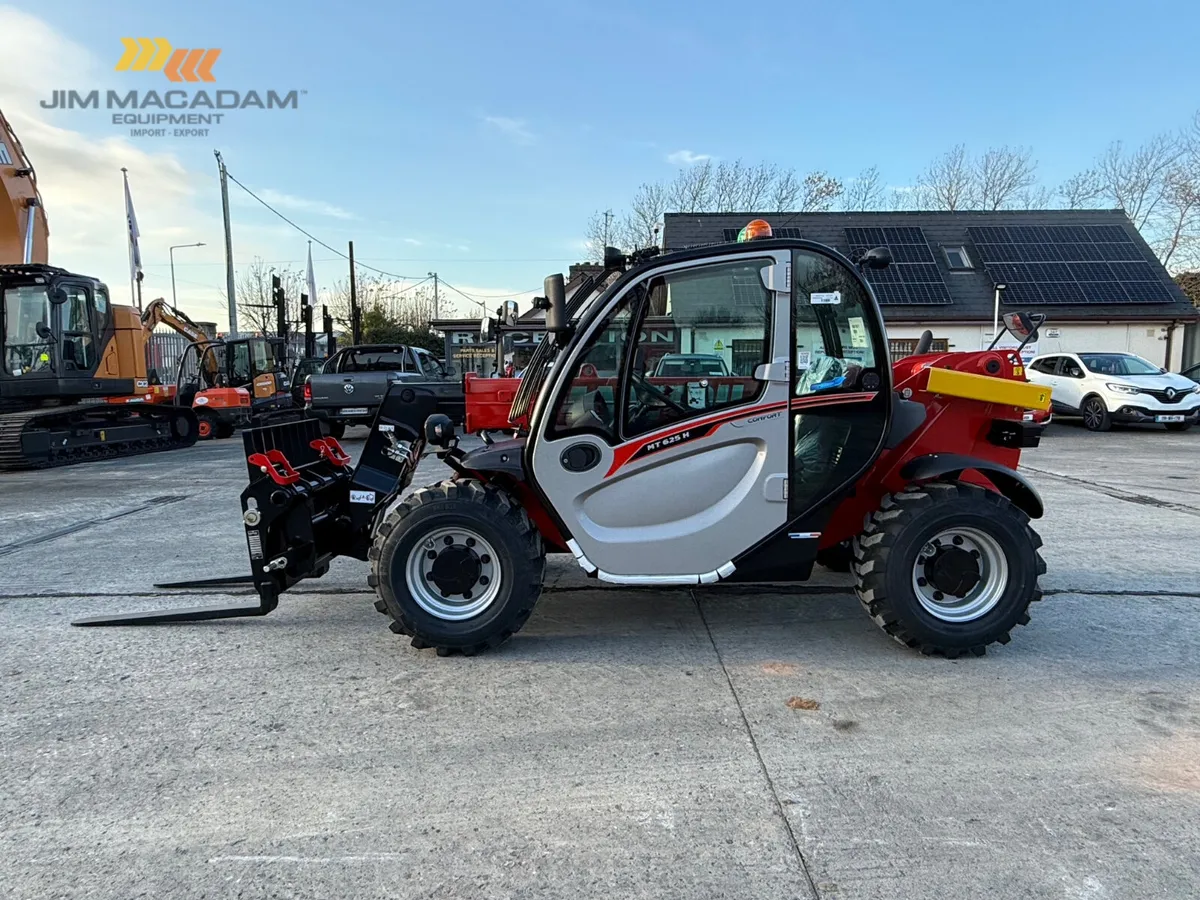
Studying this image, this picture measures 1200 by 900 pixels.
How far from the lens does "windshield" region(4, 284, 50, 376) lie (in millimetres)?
11727

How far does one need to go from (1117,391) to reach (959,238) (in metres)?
10.1

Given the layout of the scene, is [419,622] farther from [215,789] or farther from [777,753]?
[777,753]

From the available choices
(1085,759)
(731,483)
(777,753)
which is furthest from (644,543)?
(1085,759)

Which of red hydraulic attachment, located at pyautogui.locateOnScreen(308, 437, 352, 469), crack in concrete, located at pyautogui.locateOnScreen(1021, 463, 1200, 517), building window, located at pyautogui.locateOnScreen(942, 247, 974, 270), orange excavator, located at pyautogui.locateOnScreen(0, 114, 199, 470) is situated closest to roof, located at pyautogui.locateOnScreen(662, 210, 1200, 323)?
building window, located at pyautogui.locateOnScreen(942, 247, 974, 270)

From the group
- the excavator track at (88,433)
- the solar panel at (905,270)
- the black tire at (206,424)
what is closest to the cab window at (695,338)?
the excavator track at (88,433)

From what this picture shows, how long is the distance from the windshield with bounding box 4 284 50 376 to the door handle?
1181cm

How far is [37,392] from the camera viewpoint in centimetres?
1189

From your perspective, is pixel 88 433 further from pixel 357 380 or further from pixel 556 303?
pixel 556 303

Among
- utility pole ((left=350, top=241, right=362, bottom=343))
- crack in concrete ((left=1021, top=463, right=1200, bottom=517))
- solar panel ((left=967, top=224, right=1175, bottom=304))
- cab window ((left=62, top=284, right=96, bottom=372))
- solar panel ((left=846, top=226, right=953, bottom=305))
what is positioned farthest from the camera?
utility pole ((left=350, top=241, right=362, bottom=343))

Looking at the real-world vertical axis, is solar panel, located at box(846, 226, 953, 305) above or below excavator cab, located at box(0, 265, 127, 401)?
above

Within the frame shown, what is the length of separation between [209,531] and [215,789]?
5008 mm

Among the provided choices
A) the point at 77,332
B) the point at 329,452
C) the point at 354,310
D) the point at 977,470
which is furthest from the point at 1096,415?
the point at 354,310

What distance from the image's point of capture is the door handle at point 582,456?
3873mm

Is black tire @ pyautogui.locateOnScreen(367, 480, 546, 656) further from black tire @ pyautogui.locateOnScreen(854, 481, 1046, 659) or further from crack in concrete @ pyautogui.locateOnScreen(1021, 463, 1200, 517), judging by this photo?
crack in concrete @ pyautogui.locateOnScreen(1021, 463, 1200, 517)
